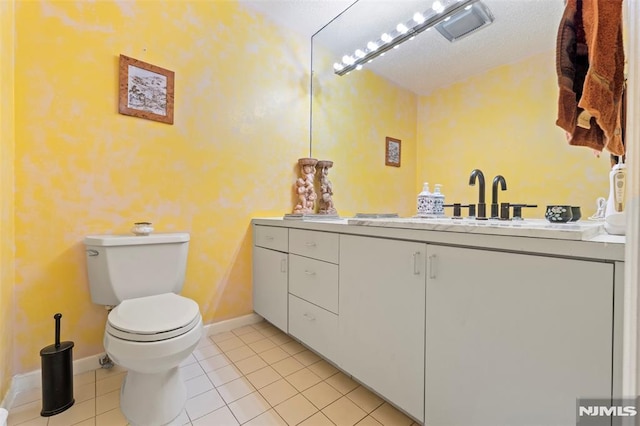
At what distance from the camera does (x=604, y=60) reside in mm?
691

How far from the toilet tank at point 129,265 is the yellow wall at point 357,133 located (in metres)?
1.34

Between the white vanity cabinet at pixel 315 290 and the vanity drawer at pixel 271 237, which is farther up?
the vanity drawer at pixel 271 237

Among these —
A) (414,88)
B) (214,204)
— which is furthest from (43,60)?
(414,88)

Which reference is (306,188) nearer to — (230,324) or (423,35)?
(230,324)

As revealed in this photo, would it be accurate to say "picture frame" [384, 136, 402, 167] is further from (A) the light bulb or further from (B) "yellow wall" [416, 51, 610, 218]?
(A) the light bulb

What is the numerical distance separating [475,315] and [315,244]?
793mm

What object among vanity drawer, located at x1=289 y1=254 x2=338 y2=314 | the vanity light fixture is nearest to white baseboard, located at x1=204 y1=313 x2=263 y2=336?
vanity drawer, located at x1=289 y1=254 x2=338 y2=314

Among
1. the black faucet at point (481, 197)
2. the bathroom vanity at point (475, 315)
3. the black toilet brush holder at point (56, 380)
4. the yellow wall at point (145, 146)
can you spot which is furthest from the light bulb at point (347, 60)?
the black toilet brush holder at point (56, 380)

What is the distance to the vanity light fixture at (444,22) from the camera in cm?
152

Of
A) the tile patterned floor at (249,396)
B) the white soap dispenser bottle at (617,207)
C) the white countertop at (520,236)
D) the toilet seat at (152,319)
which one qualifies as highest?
the white soap dispenser bottle at (617,207)

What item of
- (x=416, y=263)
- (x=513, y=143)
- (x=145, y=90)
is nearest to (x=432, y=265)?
(x=416, y=263)

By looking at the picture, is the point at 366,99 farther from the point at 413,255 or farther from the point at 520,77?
the point at 413,255

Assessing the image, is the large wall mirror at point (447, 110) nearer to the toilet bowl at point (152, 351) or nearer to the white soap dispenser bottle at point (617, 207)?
the white soap dispenser bottle at point (617, 207)

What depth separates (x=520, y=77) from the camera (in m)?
1.42
